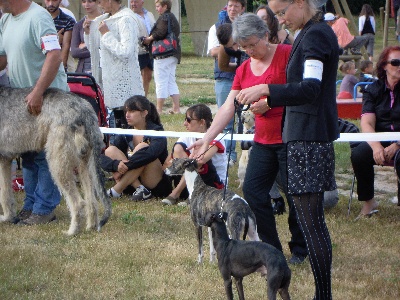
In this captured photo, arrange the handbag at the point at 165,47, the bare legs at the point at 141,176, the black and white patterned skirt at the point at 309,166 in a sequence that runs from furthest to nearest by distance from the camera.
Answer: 1. the handbag at the point at 165,47
2. the bare legs at the point at 141,176
3. the black and white patterned skirt at the point at 309,166

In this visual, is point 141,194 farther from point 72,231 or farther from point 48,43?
point 48,43

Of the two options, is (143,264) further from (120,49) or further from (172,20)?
(172,20)

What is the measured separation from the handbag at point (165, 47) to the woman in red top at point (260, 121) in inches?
310

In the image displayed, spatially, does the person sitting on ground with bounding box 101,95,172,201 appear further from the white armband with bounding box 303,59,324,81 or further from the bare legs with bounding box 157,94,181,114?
the bare legs with bounding box 157,94,181,114

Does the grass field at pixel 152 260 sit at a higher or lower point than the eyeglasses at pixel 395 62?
lower

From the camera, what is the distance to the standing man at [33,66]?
19.9ft

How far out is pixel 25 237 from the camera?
20.1 ft

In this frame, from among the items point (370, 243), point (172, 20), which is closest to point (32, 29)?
point (370, 243)

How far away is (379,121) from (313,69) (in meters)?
3.40

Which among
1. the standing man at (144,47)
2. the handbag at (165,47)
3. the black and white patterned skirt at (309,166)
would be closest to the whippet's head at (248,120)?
the black and white patterned skirt at (309,166)

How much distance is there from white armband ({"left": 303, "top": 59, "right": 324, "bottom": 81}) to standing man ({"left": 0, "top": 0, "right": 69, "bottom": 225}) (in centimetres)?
288

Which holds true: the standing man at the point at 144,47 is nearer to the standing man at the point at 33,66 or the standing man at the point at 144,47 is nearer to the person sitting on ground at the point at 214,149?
the person sitting on ground at the point at 214,149

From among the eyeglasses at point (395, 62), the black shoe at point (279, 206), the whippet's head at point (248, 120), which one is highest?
the eyeglasses at point (395, 62)

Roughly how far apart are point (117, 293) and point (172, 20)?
28.7ft
